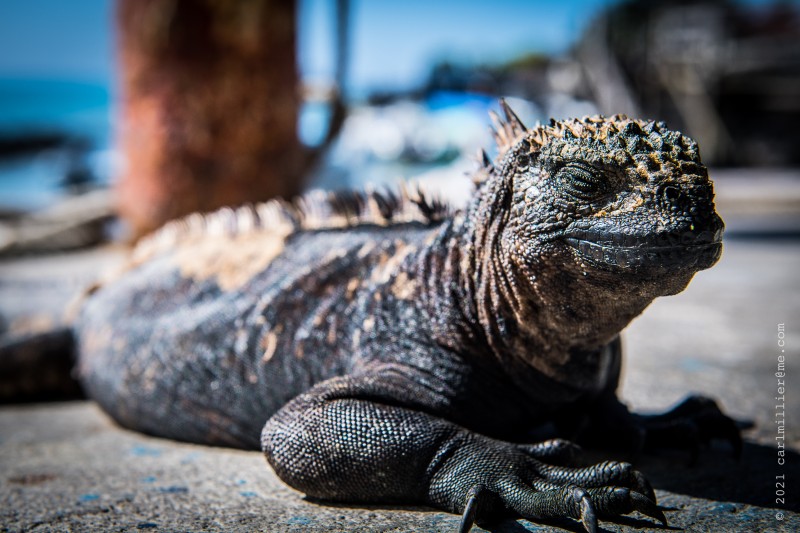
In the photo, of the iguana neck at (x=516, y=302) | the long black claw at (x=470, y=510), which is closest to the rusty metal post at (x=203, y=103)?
the iguana neck at (x=516, y=302)

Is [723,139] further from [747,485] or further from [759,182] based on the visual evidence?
[747,485]

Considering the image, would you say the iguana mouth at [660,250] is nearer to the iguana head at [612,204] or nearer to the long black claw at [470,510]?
the iguana head at [612,204]

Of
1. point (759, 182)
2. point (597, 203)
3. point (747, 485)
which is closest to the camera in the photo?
point (597, 203)

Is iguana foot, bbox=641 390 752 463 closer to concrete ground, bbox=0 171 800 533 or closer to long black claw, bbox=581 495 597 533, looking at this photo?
concrete ground, bbox=0 171 800 533

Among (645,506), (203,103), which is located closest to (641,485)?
(645,506)

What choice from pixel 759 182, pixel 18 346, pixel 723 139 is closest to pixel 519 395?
pixel 18 346

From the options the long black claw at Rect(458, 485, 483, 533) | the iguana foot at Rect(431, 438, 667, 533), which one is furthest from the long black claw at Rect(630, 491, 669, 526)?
the long black claw at Rect(458, 485, 483, 533)
